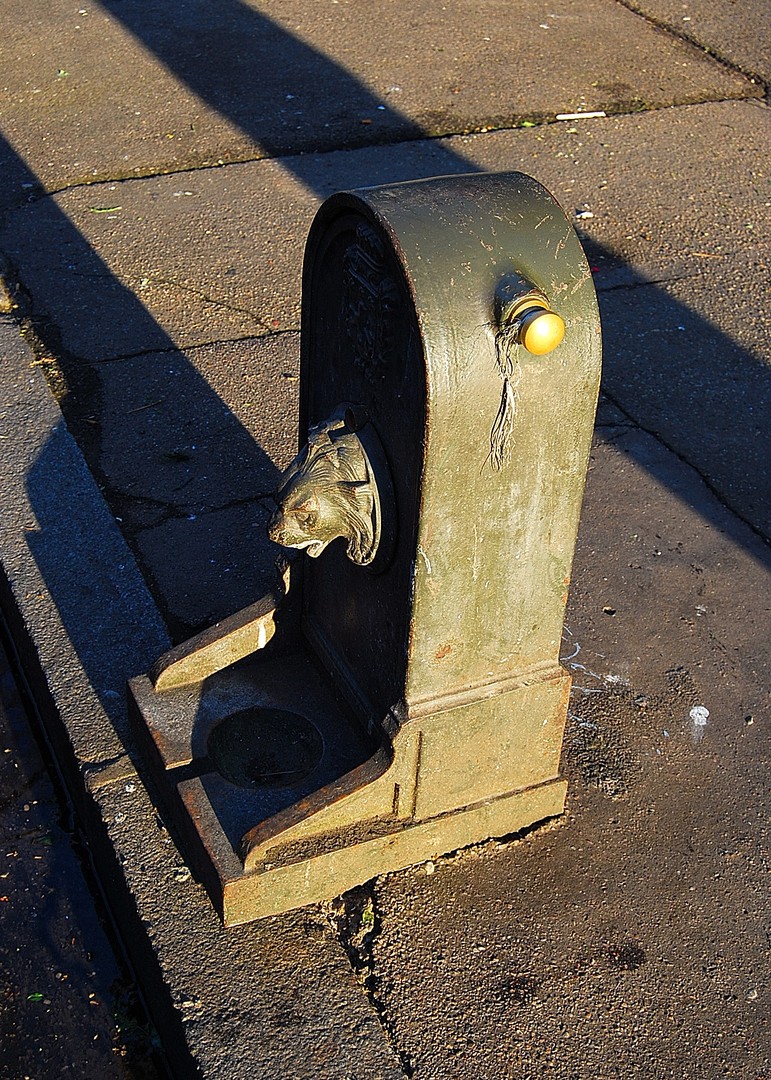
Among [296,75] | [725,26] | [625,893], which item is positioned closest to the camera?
[625,893]

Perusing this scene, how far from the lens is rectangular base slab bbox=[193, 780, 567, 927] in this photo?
2.61m

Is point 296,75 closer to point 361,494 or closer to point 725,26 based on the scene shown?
point 725,26

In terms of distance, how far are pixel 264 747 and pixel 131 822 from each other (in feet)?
1.17

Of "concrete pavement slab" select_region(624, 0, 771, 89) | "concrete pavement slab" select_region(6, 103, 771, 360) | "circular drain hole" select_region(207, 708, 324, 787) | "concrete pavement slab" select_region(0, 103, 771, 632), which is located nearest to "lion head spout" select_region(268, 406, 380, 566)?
"circular drain hole" select_region(207, 708, 324, 787)

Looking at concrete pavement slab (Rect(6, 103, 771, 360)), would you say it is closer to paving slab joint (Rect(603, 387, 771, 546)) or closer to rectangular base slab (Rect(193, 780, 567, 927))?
paving slab joint (Rect(603, 387, 771, 546))

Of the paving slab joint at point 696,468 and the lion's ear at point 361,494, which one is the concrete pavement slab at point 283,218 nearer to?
the paving slab joint at point 696,468

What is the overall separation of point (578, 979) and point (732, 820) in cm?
64

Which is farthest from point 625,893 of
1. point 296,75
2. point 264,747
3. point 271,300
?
point 296,75

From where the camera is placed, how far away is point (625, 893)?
2.82 metres

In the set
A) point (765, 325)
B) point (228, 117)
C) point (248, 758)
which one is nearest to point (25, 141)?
point (228, 117)

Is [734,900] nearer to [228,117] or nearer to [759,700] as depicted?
[759,700]

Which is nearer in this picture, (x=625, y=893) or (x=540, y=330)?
(x=540, y=330)

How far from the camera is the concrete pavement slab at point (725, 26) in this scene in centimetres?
733

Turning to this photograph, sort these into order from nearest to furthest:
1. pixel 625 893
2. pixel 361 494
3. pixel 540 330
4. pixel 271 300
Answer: pixel 540 330
pixel 361 494
pixel 625 893
pixel 271 300
